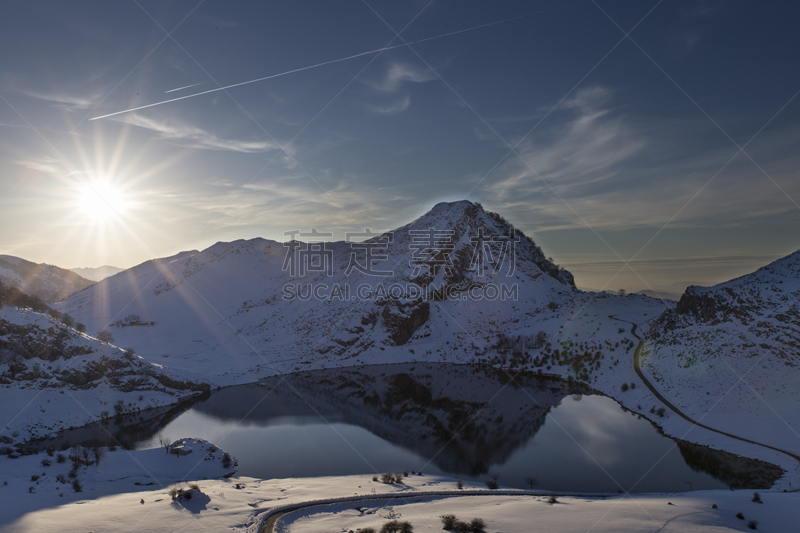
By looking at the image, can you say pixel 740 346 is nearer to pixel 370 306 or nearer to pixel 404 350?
pixel 404 350

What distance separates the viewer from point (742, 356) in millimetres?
42812

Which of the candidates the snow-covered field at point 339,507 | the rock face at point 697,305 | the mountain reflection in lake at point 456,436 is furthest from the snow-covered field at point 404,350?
the mountain reflection in lake at point 456,436

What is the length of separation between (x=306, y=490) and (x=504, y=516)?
45.2 feet

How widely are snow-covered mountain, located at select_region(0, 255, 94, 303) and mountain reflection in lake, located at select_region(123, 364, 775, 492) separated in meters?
137

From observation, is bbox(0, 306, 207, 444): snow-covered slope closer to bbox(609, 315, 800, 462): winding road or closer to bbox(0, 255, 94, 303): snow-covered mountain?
bbox(609, 315, 800, 462): winding road

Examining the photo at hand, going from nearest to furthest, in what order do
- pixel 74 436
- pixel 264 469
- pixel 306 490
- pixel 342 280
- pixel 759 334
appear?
pixel 306 490
pixel 264 469
pixel 74 436
pixel 759 334
pixel 342 280

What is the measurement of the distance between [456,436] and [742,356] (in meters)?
33.9

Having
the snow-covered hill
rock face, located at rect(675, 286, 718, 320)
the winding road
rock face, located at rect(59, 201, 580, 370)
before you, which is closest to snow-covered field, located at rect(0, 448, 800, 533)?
the winding road

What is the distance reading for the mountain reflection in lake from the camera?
1202 inches

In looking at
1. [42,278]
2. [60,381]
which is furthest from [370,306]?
[42,278]

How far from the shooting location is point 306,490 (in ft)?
84.1

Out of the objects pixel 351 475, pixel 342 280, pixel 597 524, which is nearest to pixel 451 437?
pixel 351 475

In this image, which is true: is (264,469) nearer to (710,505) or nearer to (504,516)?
(504,516)

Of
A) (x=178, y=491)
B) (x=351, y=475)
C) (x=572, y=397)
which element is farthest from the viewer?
(x=572, y=397)
